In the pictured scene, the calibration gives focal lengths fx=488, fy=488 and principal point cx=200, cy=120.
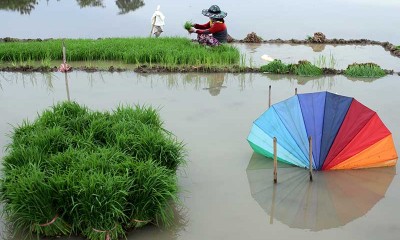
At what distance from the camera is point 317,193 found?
5.33m

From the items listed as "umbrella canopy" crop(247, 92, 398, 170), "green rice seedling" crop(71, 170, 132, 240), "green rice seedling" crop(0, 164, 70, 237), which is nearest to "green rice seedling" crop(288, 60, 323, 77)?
"umbrella canopy" crop(247, 92, 398, 170)

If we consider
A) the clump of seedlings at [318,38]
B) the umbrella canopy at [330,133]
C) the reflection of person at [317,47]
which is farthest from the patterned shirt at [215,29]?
the umbrella canopy at [330,133]

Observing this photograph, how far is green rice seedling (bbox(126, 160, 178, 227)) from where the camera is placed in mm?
4551

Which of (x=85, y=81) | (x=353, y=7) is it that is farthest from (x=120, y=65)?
(x=353, y=7)

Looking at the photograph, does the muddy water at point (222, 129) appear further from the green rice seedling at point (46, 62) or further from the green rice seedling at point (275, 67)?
the green rice seedling at point (46, 62)

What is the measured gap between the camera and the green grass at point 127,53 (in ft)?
35.0

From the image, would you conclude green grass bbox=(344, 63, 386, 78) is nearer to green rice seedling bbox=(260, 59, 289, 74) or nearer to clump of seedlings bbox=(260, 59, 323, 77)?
clump of seedlings bbox=(260, 59, 323, 77)

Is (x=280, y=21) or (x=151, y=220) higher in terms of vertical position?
(x=280, y=21)

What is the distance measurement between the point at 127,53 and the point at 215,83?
2513 mm

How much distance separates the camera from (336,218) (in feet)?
16.1

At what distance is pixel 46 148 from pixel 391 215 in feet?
12.1

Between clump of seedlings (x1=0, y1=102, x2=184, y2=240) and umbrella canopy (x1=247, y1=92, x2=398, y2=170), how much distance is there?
1.30 metres

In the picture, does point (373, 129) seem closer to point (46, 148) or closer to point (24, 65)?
point (46, 148)

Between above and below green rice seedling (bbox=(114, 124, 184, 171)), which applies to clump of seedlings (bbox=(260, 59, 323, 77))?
above
